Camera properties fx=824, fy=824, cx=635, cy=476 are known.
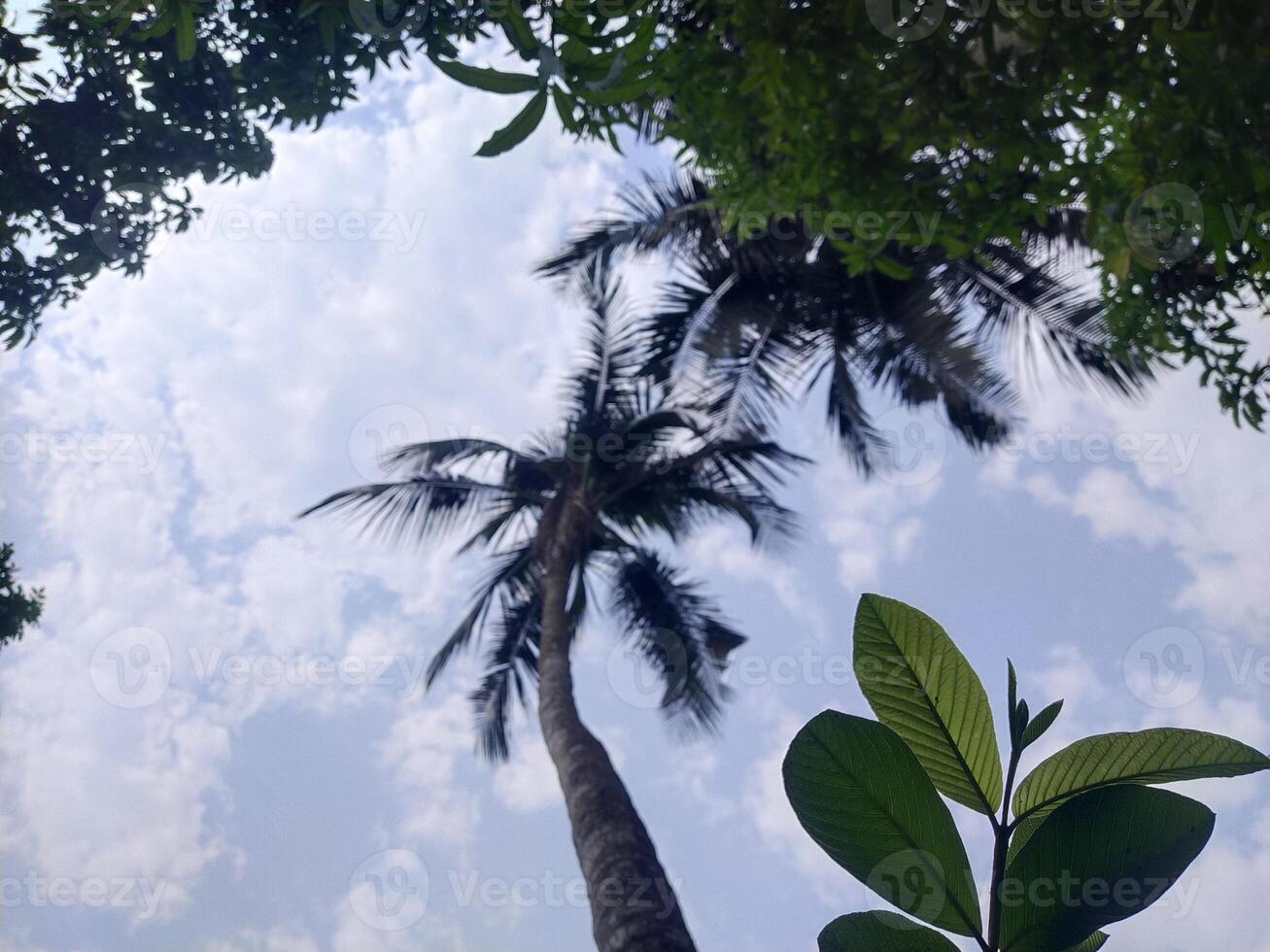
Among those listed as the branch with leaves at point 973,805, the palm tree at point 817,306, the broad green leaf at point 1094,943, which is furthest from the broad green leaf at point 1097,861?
the palm tree at point 817,306

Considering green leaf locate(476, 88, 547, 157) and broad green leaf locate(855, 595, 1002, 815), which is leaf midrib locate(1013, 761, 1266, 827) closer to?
broad green leaf locate(855, 595, 1002, 815)

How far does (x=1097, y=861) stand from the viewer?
676 millimetres

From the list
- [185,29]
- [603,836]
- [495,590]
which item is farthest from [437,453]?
[185,29]

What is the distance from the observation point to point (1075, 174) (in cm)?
160

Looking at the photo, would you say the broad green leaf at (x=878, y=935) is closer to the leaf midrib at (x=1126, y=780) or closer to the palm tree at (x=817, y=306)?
the leaf midrib at (x=1126, y=780)

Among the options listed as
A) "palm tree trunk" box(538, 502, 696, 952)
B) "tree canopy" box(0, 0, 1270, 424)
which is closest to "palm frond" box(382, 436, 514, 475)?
"palm tree trunk" box(538, 502, 696, 952)

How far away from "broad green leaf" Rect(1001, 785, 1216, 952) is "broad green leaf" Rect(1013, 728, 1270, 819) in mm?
42

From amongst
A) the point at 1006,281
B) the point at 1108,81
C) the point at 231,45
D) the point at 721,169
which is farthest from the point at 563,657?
the point at 1006,281

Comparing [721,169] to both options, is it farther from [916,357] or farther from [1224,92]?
[916,357]

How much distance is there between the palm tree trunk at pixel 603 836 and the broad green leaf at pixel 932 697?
3358 millimetres

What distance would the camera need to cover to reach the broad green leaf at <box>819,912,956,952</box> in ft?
2.25

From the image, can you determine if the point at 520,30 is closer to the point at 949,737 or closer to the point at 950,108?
the point at 950,108

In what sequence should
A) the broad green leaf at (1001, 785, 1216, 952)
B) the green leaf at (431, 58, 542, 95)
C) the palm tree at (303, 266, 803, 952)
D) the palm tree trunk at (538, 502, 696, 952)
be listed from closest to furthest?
the broad green leaf at (1001, 785, 1216, 952) → the green leaf at (431, 58, 542, 95) → the palm tree trunk at (538, 502, 696, 952) → the palm tree at (303, 266, 803, 952)

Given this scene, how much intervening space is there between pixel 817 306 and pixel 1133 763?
9.93m
